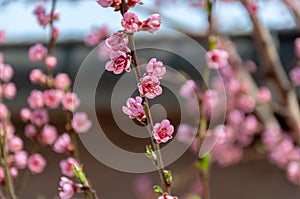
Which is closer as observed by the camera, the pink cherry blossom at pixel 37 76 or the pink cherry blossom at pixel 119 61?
the pink cherry blossom at pixel 119 61

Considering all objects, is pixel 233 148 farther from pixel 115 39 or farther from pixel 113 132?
pixel 115 39

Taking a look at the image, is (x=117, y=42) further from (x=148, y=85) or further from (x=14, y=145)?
(x=14, y=145)

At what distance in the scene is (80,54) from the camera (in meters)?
3.76

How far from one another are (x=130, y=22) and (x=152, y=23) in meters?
0.08

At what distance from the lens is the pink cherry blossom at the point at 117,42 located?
1.09 metres

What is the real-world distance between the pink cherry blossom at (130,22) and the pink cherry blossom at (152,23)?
6cm

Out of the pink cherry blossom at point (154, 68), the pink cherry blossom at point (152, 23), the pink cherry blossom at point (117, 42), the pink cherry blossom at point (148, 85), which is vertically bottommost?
the pink cherry blossom at point (148, 85)

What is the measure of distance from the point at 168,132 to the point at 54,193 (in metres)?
2.85

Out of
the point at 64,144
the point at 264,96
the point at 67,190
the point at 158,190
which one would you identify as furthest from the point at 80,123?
the point at 264,96

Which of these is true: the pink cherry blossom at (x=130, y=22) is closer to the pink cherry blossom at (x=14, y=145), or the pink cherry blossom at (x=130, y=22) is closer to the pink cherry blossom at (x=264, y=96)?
the pink cherry blossom at (x=14, y=145)

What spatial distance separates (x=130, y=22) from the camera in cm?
109

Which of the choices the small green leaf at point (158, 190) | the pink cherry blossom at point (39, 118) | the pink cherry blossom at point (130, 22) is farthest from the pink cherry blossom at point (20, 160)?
the pink cherry blossom at point (130, 22)

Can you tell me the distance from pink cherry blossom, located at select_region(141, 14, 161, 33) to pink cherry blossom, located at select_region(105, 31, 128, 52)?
0.23ft

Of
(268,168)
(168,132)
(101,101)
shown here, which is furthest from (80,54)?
(168,132)
